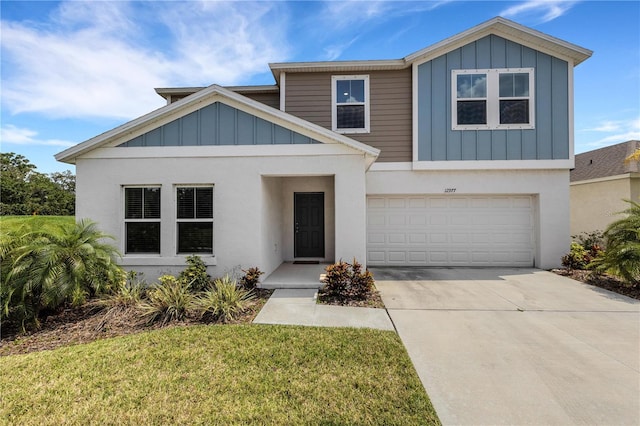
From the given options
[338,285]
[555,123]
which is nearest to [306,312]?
[338,285]

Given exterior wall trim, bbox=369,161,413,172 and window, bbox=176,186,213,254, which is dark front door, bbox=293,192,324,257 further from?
window, bbox=176,186,213,254

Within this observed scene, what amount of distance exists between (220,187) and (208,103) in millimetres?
1974

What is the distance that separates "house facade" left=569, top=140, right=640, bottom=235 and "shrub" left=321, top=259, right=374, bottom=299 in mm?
10613

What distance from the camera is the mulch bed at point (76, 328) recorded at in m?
4.29

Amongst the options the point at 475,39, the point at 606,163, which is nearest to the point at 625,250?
the point at 475,39

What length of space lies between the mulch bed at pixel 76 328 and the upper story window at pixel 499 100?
27.7ft

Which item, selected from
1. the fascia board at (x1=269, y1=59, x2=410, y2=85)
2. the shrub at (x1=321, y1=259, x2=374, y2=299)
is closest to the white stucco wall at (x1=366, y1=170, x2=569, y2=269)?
the fascia board at (x1=269, y1=59, x2=410, y2=85)

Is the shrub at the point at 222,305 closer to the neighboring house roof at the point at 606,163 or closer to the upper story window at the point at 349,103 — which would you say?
the upper story window at the point at 349,103

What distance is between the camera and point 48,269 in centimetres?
477

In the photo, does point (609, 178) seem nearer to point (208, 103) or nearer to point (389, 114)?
point (389, 114)

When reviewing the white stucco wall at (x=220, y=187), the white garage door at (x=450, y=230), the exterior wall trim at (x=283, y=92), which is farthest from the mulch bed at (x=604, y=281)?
the exterior wall trim at (x=283, y=92)

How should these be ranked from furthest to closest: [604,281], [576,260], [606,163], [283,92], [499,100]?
[606,163] → [283,92] → [499,100] → [576,260] → [604,281]

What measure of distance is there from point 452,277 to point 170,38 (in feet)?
34.7

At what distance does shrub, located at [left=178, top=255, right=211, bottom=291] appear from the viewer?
6.21m
